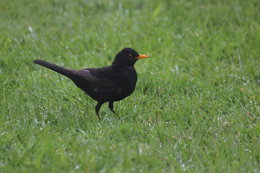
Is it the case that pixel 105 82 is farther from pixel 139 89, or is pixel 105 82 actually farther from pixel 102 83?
pixel 139 89

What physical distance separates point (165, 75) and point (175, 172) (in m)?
2.73

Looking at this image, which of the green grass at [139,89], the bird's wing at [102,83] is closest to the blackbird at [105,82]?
the bird's wing at [102,83]

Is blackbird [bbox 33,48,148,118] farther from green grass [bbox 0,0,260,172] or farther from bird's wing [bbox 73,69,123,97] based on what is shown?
green grass [bbox 0,0,260,172]

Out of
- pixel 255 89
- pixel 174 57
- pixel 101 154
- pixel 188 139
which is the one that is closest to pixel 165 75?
pixel 174 57

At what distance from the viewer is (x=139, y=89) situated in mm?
6484

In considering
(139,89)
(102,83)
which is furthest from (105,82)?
(139,89)

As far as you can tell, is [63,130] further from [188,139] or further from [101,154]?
[188,139]

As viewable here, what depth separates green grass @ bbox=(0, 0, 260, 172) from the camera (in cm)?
440

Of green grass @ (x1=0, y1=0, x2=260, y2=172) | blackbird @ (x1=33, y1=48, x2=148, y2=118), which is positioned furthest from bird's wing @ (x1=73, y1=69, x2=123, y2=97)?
green grass @ (x1=0, y1=0, x2=260, y2=172)

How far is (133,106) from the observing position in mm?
5883

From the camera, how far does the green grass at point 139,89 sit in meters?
4.40

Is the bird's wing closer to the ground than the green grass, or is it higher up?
higher up

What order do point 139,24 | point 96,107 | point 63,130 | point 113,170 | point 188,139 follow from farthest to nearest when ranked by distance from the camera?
point 139,24 → point 96,107 → point 63,130 → point 188,139 → point 113,170

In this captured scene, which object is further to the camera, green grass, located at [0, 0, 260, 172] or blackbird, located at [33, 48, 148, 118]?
blackbird, located at [33, 48, 148, 118]
